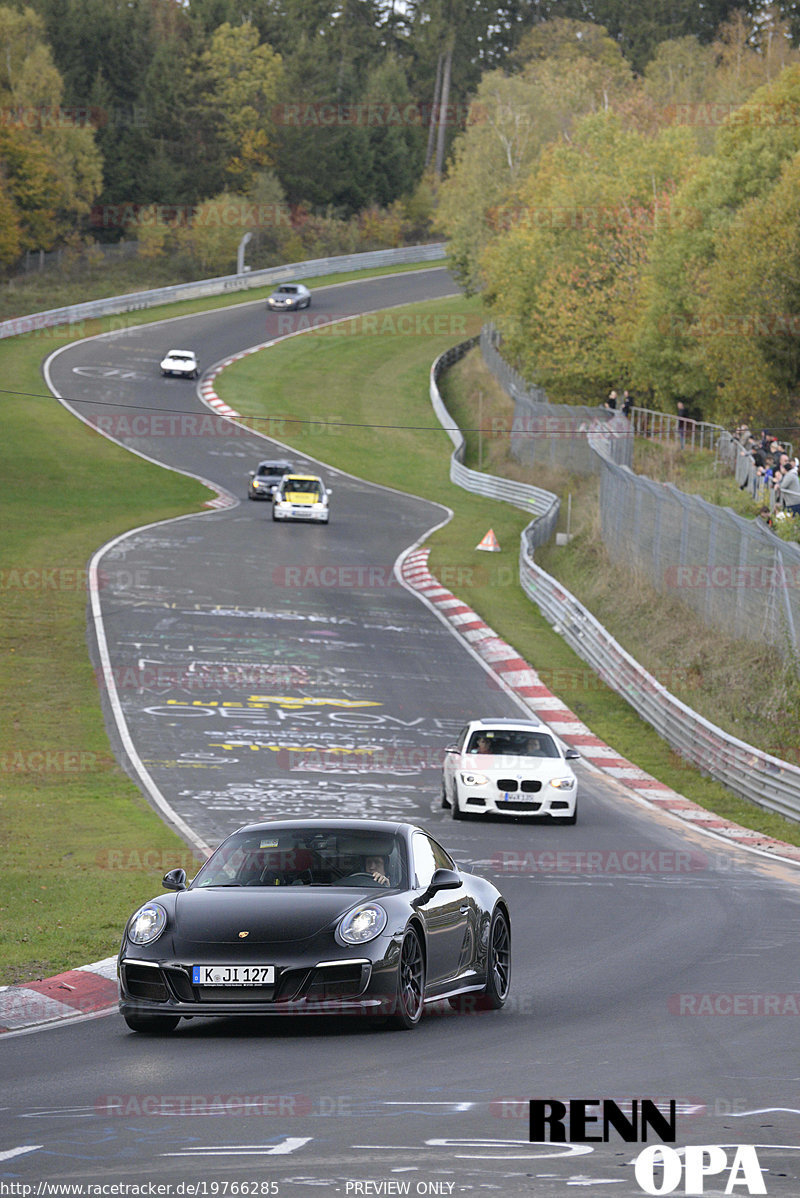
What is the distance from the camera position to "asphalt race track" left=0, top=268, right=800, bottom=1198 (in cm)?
639

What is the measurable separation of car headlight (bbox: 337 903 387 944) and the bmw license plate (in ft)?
1.53

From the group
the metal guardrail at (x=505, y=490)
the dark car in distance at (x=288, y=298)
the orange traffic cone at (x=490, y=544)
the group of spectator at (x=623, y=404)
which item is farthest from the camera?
the dark car in distance at (x=288, y=298)

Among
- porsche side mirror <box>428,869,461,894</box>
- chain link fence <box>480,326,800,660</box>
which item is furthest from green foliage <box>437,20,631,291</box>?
porsche side mirror <box>428,869,461,894</box>

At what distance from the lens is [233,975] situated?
8.98m

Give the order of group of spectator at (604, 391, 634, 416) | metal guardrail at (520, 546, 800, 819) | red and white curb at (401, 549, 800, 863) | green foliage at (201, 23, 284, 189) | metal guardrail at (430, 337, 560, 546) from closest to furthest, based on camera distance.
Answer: red and white curb at (401, 549, 800, 863)
metal guardrail at (520, 546, 800, 819)
metal guardrail at (430, 337, 560, 546)
group of spectator at (604, 391, 634, 416)
green foliage at (201, 23, 284, 189)

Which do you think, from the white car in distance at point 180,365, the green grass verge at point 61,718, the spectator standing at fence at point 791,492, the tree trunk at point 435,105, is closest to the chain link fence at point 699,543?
the spectator standing at fence at point 791,492

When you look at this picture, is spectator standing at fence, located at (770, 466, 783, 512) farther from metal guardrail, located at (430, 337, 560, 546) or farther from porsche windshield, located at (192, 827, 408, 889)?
porsche windshield, located at (192, 827, 408, 889)

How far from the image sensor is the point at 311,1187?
588cm

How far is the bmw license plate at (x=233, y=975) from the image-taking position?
8.95 m

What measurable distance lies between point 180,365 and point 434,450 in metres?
13.8

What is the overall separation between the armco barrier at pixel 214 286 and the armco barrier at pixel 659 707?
4318cm

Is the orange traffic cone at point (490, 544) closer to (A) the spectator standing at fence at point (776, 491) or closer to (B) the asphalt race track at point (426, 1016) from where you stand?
(B) the asphalt race track at point (426, 1016)

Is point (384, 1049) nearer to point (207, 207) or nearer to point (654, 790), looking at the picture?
point (654, 790)

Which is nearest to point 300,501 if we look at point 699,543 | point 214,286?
point 699,543
